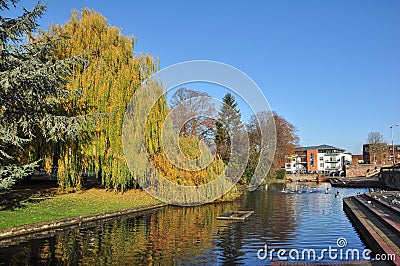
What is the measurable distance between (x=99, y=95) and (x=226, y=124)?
35531 mm

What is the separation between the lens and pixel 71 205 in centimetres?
→ 2075

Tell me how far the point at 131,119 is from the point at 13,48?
8940 millimetres

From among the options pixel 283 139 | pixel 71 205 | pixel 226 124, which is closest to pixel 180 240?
pixel 71 205

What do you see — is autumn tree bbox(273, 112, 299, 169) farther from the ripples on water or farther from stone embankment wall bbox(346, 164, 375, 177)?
the ripples on water

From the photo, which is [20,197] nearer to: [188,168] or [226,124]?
[188,168]

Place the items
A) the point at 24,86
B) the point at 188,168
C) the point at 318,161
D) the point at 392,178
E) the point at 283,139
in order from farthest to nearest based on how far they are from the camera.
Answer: the point at 318,161 → the point at 283,139 → the point at 392,178 → the point at 188,168 → the point at 24,86

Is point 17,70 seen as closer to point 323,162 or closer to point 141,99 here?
point 141,99

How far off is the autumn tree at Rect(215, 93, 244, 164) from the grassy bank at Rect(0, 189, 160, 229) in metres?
22.7

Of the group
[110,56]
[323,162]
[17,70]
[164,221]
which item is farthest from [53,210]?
[323,162]

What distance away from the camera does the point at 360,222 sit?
16531 mm

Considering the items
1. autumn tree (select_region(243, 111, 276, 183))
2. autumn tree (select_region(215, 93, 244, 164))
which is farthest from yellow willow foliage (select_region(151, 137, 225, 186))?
autumn tree (select_region(243, 111, 276, 183))

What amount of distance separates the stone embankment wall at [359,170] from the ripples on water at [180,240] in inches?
2504

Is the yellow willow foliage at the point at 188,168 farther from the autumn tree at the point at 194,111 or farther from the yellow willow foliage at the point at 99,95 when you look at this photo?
the autumn tree at the point at 194,111

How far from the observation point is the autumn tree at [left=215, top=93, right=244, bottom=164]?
50.9 metres
